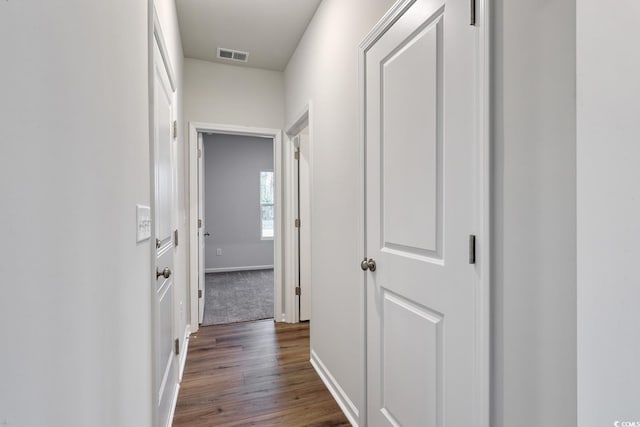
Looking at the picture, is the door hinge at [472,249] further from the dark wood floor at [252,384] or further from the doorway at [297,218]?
the doorway at [297,218]

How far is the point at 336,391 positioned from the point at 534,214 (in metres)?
1.75

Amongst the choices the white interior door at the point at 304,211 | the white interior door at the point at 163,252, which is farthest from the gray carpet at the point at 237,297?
the white interior door at the point at 163,252

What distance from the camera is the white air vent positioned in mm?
2954

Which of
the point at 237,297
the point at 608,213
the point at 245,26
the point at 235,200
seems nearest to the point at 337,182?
the point at 608,213

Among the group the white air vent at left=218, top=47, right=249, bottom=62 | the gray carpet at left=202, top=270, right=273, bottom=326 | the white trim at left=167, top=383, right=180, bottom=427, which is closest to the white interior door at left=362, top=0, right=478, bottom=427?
the white trim at left=167, top=383, right=180, bottom=427

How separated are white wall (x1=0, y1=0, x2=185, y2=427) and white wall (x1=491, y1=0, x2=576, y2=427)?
0.99 metres

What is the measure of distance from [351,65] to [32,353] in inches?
71.4

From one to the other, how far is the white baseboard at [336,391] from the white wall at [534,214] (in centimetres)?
110

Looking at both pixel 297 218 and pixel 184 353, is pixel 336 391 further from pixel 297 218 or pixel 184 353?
pixel 297 218

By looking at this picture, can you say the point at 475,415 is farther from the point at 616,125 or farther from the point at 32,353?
the point at 32,353

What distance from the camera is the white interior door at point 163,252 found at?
145 centimetres

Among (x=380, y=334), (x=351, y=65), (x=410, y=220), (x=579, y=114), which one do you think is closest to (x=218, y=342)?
(x=380, y=334)

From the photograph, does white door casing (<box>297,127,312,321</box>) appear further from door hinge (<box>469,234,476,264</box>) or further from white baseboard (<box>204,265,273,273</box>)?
white baseboard (<box>204,265,273,273</box>)

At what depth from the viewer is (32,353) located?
1.49 feet
